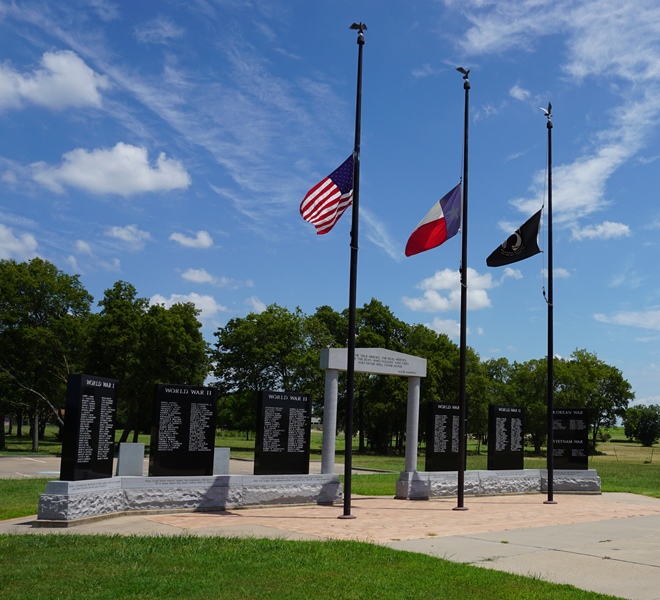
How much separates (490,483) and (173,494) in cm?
1038

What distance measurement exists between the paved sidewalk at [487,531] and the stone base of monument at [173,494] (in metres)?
0.31

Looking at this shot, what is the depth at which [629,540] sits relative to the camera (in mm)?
12828

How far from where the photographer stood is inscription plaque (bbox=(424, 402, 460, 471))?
20516 millimetres

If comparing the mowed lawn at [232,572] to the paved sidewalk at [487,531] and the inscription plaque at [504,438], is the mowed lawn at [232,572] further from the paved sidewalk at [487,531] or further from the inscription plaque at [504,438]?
the inscription plaque at [504,438]

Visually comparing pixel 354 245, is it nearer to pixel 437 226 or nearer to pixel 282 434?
pixel 437 226

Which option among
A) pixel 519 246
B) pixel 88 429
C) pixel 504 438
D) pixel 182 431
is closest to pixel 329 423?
pixel 182 431

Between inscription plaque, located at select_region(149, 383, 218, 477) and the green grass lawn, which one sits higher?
inscription plaque, located at select_region(149, 383, 218, 477)

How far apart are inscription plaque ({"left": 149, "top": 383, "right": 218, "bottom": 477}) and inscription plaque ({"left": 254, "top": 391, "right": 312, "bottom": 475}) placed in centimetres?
137

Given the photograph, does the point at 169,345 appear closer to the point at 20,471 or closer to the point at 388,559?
A: the point at 20,471

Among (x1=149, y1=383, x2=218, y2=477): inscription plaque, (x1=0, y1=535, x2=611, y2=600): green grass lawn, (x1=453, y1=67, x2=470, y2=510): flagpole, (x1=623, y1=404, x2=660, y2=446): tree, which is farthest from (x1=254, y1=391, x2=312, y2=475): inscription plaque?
(x1=623, y1=404, x2=660, y2=446): tree

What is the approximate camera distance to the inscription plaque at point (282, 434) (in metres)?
17.0

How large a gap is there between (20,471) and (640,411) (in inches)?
4118

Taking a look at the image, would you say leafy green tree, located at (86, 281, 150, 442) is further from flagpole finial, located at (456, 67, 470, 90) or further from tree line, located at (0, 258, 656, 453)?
flagpole finial, located at (456, 67, 470, 90)

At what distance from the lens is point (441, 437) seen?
2084cm
